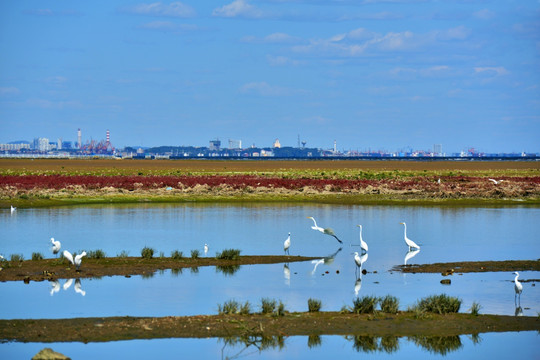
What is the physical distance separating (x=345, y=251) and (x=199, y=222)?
12218 mm

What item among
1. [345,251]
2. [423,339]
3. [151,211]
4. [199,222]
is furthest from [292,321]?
[151,211]

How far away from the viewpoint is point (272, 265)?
25.5 meters

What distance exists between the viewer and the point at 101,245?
29.4 m

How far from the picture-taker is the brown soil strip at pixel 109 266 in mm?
22438

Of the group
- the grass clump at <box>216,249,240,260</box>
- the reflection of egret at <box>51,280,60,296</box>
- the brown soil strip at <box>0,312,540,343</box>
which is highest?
the grass clump at <box>216,249,240,260</box>

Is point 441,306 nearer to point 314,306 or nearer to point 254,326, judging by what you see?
point 314,306

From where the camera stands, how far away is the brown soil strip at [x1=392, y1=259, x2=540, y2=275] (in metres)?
24.1

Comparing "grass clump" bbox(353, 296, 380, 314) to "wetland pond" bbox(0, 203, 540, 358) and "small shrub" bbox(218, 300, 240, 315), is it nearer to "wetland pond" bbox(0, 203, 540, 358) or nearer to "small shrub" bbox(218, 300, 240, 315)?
"wetland pond" bbox(0, 203, 540, 358)

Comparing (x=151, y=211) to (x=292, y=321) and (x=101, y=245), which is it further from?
(x=292, y=321)

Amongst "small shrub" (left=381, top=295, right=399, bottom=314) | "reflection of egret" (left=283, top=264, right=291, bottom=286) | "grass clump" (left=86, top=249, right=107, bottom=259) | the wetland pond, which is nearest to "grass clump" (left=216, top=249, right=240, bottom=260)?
the wetland pond

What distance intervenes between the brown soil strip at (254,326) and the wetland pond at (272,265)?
399 millimetres

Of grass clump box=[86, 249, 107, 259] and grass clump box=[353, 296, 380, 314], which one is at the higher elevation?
grass clump box=[86, 249, 107, 259]

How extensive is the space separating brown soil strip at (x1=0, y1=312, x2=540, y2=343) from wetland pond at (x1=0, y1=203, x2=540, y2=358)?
0.40 meters

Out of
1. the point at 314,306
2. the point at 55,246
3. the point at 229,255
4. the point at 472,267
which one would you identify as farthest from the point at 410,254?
the point at 55,246
